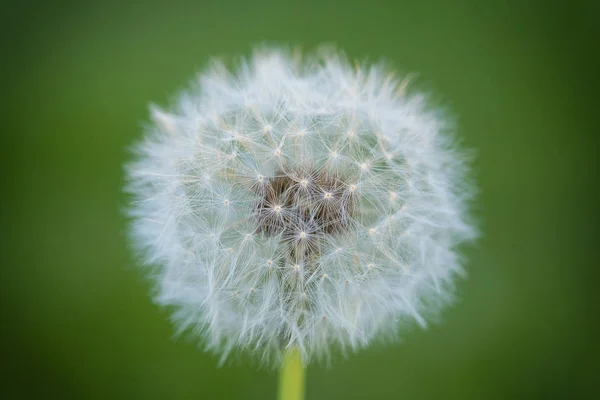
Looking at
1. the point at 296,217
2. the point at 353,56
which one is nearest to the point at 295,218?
the point at 296,217

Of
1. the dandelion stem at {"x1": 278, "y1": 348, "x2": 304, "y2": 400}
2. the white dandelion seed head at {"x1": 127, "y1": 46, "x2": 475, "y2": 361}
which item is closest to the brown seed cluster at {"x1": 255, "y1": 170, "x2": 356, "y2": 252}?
the white dandelion seed head at {"x1": 127, "y1": 46, "x2": 475, "y2": 361}

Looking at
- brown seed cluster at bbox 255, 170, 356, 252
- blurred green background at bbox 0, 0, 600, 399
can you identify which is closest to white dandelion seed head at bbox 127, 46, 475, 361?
brown seed cluster at bbox 255, 170, 356, 252

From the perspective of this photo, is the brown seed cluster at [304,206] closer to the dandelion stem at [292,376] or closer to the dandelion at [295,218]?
the dandelion at [295,218]

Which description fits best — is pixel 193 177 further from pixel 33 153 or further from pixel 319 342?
pixel 33 153

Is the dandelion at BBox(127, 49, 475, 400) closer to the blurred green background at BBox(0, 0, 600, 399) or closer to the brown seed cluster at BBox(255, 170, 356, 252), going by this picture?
the brown seed cluster at BBox(255, 170, 356, 252)

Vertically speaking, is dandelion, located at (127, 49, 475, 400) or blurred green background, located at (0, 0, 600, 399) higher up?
blurred green background, located at (0, 0, 600, 399)

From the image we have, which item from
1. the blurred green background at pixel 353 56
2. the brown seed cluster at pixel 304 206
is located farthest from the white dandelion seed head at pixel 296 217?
the blurred green background at pixel 353 56

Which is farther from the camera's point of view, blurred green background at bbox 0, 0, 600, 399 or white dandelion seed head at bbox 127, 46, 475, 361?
blurred green background at bbox 0, 0, 600, 399

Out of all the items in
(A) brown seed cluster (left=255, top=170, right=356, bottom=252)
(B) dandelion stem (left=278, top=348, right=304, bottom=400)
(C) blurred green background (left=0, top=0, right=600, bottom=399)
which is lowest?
(B) dandelion stem (left=278, top=348, right=304, bottom=400)

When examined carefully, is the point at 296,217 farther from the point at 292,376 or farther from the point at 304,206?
the point at 292,376
